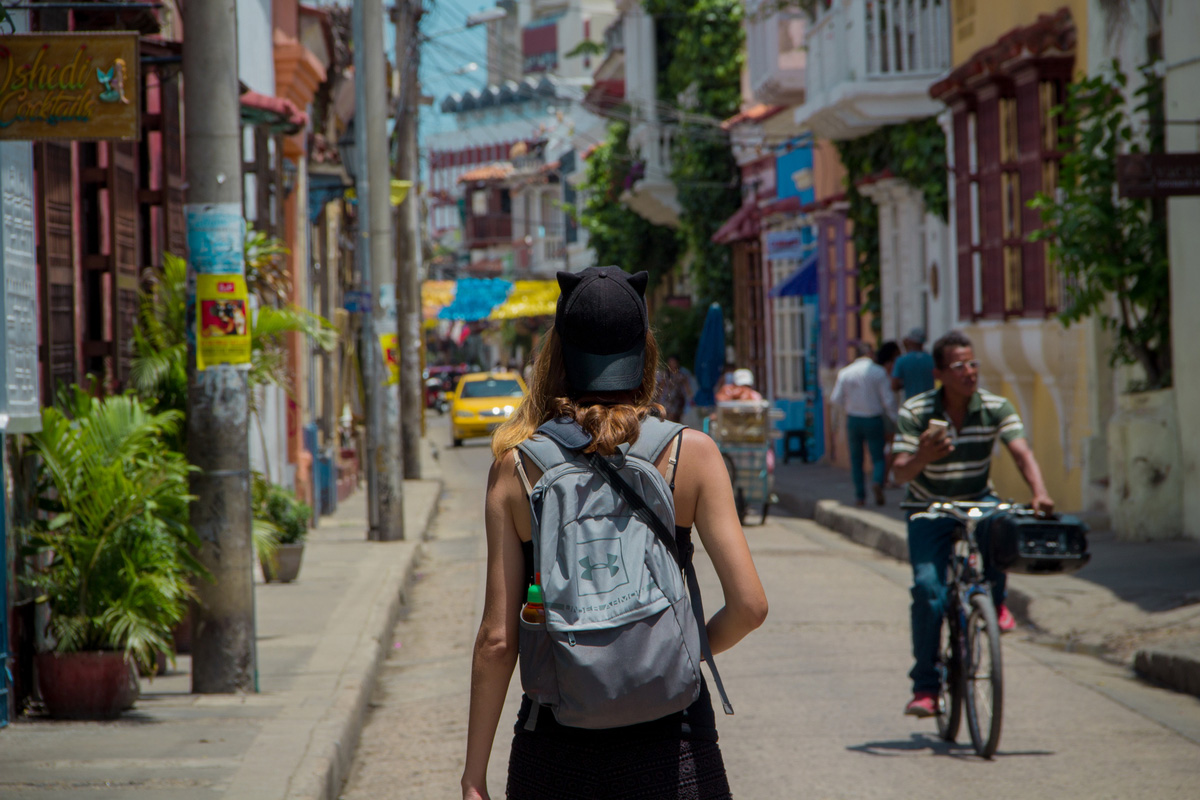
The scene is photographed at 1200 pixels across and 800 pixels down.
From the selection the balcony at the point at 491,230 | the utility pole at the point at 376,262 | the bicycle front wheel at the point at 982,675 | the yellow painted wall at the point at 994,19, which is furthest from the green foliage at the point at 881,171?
the balcony at the point at 491,230

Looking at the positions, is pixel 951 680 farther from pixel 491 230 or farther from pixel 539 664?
pixel 491 230

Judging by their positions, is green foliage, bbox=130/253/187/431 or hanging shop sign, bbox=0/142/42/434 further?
green foliage, bbox=130/253/187/431

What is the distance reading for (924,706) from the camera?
707 cm

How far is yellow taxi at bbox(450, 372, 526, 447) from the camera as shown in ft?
123

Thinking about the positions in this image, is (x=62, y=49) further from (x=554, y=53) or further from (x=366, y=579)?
(x=554, y=53)

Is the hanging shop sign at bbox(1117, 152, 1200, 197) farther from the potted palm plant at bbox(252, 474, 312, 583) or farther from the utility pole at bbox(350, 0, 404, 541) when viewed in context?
the utility pole at bbox(350, 0, 404, 541)

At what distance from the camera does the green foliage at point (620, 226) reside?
133 feet

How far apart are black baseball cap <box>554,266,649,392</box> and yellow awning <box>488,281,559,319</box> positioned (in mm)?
39206

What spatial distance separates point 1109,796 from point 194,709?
13.3 feet

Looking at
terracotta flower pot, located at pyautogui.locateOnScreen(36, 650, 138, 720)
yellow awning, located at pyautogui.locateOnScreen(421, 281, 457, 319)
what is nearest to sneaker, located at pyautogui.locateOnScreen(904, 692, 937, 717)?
terracotta flower pot, located at pyautogui.locateOnScreen(36, 650, 138, 720)

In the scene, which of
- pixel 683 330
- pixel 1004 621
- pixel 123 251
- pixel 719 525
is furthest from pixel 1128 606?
pixel 683 330

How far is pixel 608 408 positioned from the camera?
3.20 meters

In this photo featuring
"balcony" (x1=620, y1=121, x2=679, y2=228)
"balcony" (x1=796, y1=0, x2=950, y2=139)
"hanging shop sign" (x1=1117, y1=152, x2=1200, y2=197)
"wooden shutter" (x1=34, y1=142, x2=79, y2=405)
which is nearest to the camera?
"wooden shutter" (x1=34, y1=142, x2=79, y2=405)

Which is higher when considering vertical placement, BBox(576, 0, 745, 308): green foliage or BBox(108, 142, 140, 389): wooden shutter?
BBox(576, 0, 745, 308): green foliage
